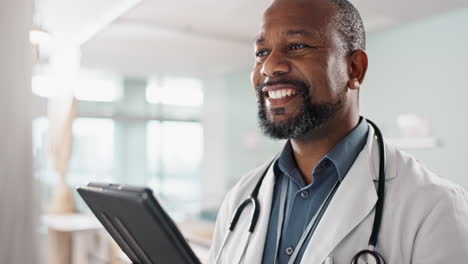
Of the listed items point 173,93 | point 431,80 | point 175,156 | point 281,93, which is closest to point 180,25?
point 431,80

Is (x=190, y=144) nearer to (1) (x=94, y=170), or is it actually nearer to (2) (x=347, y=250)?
(1) (x=94, y=170)

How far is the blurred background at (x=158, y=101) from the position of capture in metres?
0.86

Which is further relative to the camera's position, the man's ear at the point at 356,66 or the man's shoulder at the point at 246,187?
the man's shoulder at the point at 246,187

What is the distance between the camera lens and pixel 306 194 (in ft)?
3.36

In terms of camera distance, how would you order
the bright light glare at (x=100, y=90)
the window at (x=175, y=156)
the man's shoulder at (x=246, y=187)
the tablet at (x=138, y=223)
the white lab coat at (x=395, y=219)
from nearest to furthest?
the tablet at (x=138, y=223) < the white lab coat at (x=395, y=219) < the man's shoulder at (x=246, y=187) < the bright light glare at (x=100, y=90) < the window at (x=175, y=156)

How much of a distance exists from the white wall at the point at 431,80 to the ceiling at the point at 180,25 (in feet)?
0.34

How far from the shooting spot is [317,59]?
39.9 inches

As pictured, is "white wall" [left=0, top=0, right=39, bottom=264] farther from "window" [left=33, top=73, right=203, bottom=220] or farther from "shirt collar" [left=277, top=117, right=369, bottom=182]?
"window" [left=33, top=73, right=203, bottom=220]

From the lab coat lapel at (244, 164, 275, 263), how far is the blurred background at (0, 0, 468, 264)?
0.61 feet

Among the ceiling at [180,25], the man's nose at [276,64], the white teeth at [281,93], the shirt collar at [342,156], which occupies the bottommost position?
the shirt collar at [342,156]

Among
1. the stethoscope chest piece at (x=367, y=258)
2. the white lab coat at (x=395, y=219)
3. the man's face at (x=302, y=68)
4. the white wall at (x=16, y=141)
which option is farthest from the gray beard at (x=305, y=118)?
the white wall at (x=16, y=141)

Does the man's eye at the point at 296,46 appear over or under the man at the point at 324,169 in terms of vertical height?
over

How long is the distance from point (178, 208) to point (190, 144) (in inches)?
38.1

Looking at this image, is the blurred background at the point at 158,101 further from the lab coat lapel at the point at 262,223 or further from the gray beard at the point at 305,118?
the gray beard at the point at 305,118
